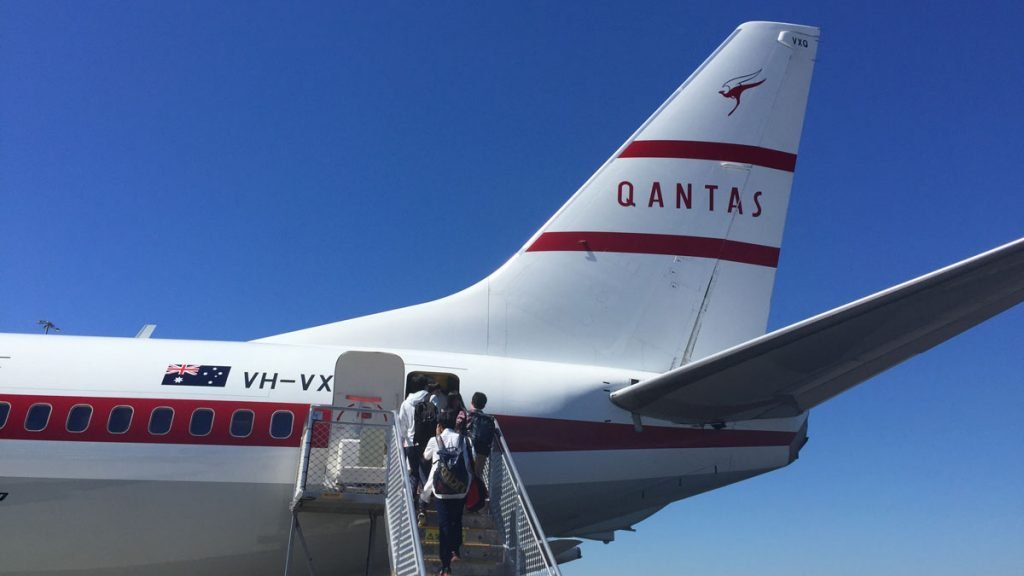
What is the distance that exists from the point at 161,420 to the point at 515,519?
4.47m

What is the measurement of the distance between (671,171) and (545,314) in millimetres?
2939

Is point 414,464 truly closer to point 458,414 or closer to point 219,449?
point 458,414

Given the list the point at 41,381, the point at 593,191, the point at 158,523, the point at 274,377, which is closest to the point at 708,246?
the point at 593,191

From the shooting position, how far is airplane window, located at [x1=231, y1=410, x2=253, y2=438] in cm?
932

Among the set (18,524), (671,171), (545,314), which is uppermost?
(671,171)

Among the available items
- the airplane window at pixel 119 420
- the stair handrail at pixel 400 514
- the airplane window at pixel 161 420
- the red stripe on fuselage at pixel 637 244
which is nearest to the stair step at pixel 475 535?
the stair handrail at pixel 400 514

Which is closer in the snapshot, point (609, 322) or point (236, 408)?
point (236, 408)

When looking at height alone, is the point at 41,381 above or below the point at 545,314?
below

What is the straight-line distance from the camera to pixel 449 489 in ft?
23.7

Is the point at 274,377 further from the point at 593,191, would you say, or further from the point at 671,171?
the point at 671,171

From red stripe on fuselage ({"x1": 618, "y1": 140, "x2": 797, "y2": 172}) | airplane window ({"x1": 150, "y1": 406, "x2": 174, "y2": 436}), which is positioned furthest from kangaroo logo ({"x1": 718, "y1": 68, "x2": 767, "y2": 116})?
airplane window ({"x1": 150, "y1": 406, "x2": 174, "y2": 436})

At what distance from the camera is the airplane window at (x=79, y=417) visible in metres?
9.27

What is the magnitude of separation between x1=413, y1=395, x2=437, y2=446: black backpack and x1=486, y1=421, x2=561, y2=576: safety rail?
2.29ft

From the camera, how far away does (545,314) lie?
11188mm
